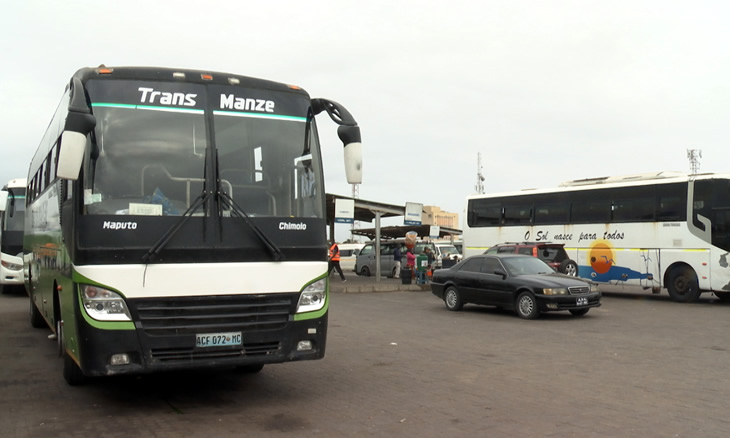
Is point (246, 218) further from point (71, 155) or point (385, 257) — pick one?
point (385, 257)

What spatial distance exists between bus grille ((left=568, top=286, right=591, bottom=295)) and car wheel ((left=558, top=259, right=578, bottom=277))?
679 centimetres

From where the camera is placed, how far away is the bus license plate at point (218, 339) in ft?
21.5

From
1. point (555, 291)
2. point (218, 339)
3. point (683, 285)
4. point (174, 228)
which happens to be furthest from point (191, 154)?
point (683, 285)

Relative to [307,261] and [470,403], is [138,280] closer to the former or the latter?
[307,261]

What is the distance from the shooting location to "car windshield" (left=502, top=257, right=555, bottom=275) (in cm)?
1669

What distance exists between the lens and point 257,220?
6953 millimetres

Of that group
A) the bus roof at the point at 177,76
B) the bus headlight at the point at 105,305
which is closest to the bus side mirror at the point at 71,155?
the bus roof at the point at 177,76

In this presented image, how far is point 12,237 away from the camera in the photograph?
21.7 meters

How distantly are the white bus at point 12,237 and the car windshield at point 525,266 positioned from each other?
49.9 feet

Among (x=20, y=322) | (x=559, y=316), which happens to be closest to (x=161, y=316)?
(x=20, y=322)

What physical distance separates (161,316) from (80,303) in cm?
76

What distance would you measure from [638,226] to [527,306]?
8.58 meters

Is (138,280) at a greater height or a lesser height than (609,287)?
greater

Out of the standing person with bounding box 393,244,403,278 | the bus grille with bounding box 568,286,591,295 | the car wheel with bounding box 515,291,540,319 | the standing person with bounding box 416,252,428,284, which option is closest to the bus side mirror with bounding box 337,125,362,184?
the car wheel with bounding box 515,291,540,319
